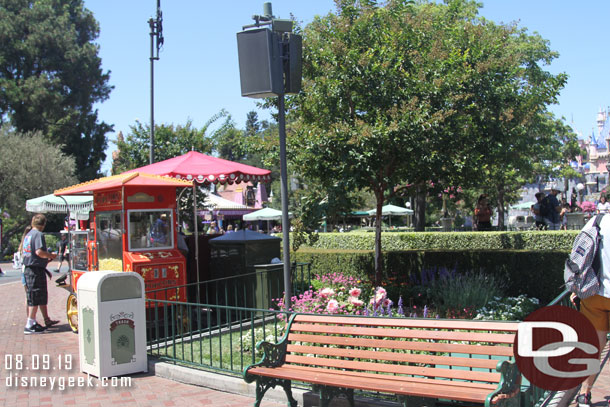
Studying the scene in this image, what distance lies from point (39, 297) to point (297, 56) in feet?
20.0

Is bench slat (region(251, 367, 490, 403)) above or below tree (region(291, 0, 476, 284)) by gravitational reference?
below

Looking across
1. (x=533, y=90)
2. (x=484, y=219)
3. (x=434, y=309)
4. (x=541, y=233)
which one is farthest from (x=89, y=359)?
(x=541, y=233)

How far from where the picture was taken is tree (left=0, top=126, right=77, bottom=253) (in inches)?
1314

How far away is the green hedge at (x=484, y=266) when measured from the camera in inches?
400

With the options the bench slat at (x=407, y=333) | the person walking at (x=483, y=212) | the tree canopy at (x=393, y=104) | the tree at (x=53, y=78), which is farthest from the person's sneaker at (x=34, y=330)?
the tree at (x=53, y=78)

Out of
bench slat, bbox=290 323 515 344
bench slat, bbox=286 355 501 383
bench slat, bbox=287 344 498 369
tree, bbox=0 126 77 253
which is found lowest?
bench slat, bbox=286 355 501 383

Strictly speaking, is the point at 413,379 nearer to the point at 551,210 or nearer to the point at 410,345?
the point at 410,345

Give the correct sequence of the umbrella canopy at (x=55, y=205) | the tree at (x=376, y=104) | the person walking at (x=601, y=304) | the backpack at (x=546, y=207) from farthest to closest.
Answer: the umbrella canopy at (x=55, y=205), the backpack at (x=546, y=207), the tree at (x=376, y=104), the person walking at (x=601, y=304)

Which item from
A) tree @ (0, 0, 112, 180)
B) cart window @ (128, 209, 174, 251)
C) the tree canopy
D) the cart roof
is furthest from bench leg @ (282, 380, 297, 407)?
tree @ (0, 0, 112, 180)

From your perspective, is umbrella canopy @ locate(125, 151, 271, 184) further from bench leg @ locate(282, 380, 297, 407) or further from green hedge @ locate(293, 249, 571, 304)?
bench leg @ locate(282, 380, 297, 407)

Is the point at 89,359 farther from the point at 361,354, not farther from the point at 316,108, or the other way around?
the point at 316,108

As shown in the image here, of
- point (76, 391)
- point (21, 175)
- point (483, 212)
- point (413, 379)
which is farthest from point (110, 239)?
point (21, 175)

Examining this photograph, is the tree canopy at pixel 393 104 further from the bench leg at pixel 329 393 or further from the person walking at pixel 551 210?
the person walking at pixel 551 210

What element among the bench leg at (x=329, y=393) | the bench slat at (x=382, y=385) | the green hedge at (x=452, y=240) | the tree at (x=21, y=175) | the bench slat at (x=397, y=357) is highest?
the tree at (x=21, y=175)
